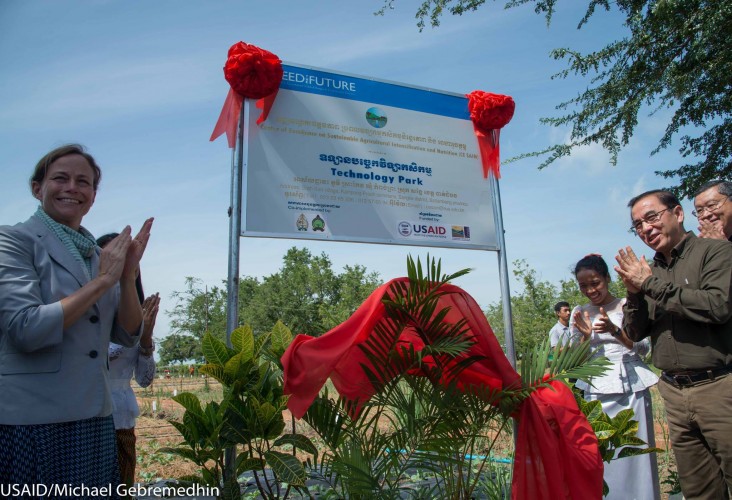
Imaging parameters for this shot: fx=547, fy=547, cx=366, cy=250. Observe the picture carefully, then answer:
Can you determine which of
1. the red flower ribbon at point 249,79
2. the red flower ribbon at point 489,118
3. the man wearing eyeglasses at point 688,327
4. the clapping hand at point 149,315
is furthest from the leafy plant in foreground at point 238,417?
the red flower ribbon at point 489,118

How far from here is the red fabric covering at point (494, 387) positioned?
2.27 metres

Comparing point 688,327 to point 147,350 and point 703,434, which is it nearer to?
point 703,434

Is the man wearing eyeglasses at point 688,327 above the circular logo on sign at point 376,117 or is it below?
below

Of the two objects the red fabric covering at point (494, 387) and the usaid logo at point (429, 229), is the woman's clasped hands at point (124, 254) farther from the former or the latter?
the usaid logo at point (429, 229)

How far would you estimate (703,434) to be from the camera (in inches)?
102

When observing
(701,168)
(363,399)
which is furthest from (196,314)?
(363,399)

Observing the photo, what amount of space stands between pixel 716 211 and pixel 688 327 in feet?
2.70

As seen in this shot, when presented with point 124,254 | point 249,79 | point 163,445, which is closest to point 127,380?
point 124,254

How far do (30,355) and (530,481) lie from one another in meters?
1.99

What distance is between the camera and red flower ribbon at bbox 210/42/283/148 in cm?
314

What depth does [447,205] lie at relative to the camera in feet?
12.5

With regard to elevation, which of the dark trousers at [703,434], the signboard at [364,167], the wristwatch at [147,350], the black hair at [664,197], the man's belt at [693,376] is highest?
the signboard at [364,167]

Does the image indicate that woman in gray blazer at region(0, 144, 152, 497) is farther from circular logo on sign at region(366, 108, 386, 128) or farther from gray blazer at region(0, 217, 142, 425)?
circular logo on sign at region(366, 108, 386, 128)

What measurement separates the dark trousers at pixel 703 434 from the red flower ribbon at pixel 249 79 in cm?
270
